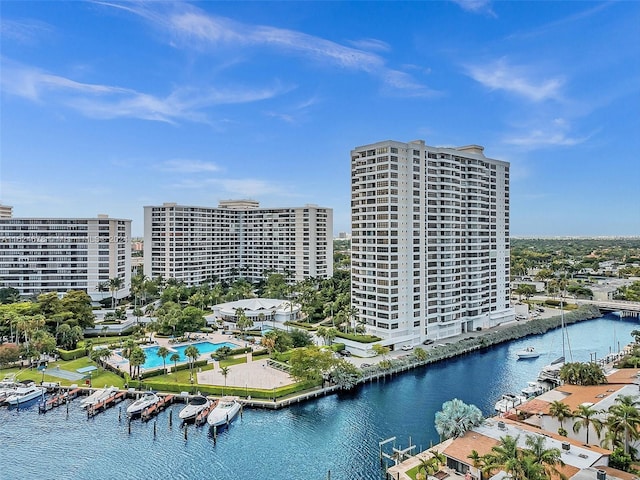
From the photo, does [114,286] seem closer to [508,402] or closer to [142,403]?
[142,403]

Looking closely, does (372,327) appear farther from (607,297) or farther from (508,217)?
(607,297)

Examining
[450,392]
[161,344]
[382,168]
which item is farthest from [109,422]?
[382,168]

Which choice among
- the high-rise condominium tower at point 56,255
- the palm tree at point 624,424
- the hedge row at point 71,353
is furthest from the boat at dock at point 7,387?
the palm tree at point 624,424

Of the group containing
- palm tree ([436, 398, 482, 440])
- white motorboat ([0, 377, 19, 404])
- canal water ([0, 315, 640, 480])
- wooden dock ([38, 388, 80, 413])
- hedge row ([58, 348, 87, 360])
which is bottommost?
canal water ([0, 315, 640, 480])

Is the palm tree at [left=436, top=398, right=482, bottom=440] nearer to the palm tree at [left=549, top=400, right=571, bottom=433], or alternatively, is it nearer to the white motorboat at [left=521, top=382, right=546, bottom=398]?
the palm tree at [left=549, top=400, right=571, bottom=433]

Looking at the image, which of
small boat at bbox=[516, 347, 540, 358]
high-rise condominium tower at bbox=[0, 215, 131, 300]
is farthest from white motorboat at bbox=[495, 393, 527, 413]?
high-rise condominium tower at bbox=[0, 215, 131, 300]

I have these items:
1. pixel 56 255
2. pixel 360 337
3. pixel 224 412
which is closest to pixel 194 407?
pixel 224 412

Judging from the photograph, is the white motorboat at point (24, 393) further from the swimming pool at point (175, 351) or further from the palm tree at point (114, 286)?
the palm tree at point (114, 286)
